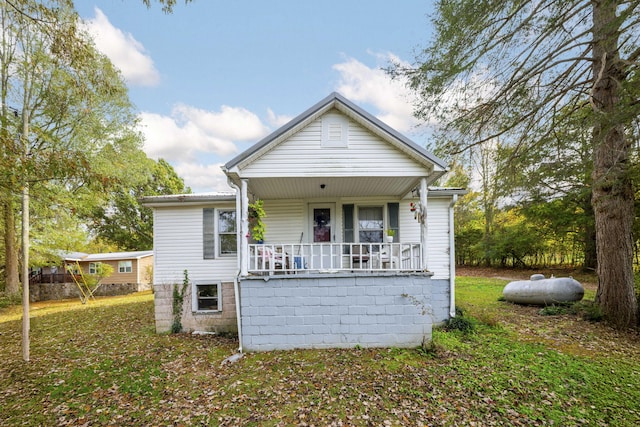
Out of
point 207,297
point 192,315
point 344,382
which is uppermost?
point 207,297

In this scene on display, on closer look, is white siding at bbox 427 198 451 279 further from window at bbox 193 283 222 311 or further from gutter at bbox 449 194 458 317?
window at bbox 193 283 222 311

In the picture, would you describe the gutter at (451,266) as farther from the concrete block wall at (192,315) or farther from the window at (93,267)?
the window at (93,267)

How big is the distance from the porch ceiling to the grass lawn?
394cm

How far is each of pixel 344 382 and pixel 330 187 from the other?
4815 mm

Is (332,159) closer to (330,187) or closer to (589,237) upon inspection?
(330,187)

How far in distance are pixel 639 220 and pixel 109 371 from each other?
799 inches

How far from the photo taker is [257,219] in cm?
721

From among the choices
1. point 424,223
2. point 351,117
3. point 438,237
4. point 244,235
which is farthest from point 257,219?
point 438,237

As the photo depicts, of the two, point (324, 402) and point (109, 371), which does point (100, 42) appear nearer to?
point (109, 371)

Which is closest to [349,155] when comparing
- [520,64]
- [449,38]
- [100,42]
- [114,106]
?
[449,38]

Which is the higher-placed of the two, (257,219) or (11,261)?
(257,219)

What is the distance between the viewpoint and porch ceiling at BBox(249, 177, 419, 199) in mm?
7285

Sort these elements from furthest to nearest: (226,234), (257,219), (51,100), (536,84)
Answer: (51,100), (226,234), (536,84), (257,219)

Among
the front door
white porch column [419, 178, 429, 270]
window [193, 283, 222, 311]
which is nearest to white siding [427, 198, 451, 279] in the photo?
white porch column [419, 178, 429, 270]
